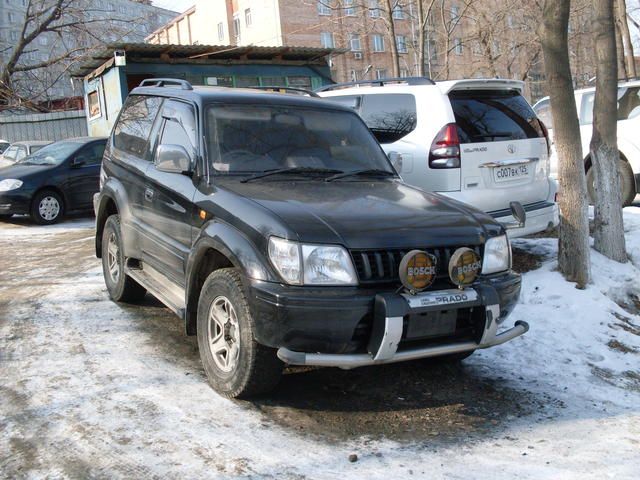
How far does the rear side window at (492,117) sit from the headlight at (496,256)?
7.93 feet

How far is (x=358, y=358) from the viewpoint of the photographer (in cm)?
345

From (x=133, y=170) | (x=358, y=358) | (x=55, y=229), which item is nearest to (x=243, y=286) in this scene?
(x=358, y=358)

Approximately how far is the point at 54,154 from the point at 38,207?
Answer: 1.25 meters

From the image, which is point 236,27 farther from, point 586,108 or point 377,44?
point 586,108

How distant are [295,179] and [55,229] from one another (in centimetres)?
809

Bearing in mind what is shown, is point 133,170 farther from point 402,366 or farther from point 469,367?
point 469,367

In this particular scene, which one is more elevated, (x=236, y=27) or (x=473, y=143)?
(x=236, y=27)

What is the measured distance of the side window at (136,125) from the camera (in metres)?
5.48

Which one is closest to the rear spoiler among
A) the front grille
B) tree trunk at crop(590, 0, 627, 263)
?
tree trunk at crop(590, 0, 627, 263)

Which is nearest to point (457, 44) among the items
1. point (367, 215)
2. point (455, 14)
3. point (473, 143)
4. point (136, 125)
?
point (455, 14)

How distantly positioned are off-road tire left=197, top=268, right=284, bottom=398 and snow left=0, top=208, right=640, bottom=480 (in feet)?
0.38

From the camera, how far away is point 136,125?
5.85m

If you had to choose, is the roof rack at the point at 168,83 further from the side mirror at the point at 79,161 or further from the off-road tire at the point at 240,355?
the side mirror at the point at 79,161

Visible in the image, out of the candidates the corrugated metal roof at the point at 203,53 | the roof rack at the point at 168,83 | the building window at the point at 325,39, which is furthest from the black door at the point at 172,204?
the building window at the point at 325,39
